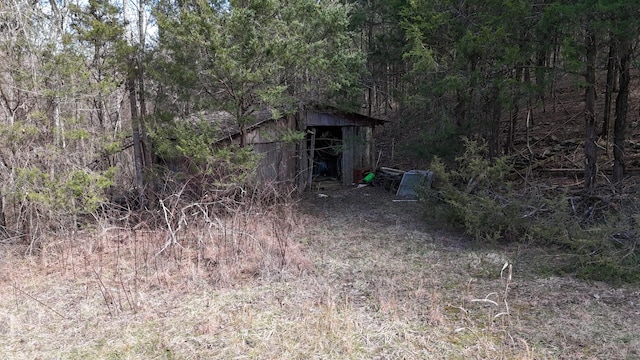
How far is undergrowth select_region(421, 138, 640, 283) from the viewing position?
17.4 feet

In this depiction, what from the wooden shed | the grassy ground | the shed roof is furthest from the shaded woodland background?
the wooden shed

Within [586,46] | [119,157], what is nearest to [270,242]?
[586,46]

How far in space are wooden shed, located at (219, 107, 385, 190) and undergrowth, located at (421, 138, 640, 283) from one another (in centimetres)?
354

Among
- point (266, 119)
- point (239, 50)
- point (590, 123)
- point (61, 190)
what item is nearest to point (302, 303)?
point (61, 190)

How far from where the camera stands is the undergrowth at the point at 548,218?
529cm

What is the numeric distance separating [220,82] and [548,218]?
6120mm

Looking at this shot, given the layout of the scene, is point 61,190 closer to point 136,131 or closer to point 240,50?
point 136,131

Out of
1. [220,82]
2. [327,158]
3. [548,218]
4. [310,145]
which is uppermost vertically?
[220,82]

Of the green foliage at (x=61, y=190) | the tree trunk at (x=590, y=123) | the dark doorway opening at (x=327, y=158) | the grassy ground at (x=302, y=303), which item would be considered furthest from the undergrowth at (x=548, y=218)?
the dark doorway opening at (x=327, y=158)

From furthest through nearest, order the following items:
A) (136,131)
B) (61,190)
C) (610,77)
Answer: (610,77) < (136,131) < (61,190)

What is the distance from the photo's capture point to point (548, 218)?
6711 millimetres

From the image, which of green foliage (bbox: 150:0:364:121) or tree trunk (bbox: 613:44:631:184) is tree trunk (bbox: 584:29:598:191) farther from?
green foliage (bbox: 150:0:364:121)

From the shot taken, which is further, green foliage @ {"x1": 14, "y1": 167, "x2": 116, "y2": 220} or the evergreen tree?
the evergreen tree

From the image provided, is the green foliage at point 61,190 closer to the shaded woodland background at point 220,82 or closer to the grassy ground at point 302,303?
the shaded woodland background at point 220,82
